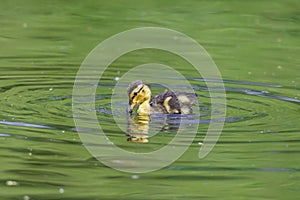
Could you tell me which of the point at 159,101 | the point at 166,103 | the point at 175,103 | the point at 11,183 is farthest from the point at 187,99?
the point at 11,183

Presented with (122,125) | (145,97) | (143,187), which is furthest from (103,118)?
(143,187)

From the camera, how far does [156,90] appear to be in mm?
9656

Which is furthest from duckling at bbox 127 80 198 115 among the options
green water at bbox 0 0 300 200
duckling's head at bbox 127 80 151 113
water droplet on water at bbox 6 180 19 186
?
water droplet on water at bbox 6 180 19 186

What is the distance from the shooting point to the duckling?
8469 mm

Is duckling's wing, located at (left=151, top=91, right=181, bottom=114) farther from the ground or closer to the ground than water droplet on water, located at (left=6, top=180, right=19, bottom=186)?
farther from the ground

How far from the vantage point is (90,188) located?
5.98 meters

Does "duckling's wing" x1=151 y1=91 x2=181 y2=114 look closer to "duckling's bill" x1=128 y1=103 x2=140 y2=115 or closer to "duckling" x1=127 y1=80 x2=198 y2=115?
"duckling" x1=127 y1=80 x2=198 y2=115

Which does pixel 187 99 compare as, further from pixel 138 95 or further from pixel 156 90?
pixel 156 90

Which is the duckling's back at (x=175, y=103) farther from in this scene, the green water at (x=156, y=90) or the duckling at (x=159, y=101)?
the green water at (x=156, y=90)

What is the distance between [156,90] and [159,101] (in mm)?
882

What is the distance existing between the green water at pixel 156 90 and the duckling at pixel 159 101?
194 millimetres

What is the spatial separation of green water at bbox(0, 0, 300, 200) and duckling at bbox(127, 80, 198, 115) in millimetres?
194

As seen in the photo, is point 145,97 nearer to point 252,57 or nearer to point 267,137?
point 267,137

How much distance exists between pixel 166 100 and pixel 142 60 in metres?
2.26
